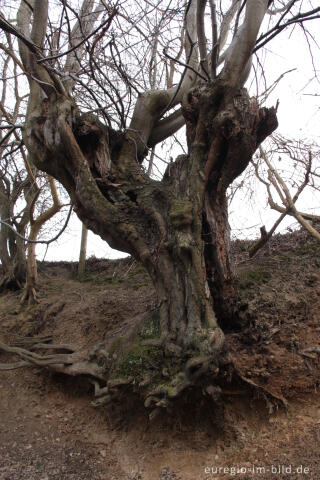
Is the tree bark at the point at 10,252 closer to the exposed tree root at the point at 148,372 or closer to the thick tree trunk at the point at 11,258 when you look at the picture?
the thick tree trunk at the point at 11,258

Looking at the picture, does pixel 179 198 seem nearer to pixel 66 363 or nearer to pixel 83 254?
pixel 66 363

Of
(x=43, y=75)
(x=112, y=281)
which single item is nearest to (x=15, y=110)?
(x=43, y=75)

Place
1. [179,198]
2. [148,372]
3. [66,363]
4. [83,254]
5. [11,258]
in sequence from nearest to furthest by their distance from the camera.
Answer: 1. [148,372]
2. [179,198]
3. [66,363]
4. [11,258]
5. [83,254]

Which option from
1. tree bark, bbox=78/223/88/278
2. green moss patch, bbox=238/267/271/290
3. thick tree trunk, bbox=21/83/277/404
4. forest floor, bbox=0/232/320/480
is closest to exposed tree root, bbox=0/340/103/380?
forest floor, bbox=0/232/320/480

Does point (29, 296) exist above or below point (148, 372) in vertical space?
above

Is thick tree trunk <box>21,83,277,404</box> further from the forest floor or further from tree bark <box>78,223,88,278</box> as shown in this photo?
tree bark <box>78,223,88,278</box>

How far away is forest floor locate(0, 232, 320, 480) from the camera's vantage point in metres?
2.54

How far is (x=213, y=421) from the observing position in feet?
8.91

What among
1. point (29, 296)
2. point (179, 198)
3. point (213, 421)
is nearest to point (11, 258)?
point (29, 296)

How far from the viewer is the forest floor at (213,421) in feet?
8.32

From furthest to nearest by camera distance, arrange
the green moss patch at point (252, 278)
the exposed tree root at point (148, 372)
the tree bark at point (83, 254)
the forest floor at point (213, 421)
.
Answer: the tree bark at point (83, 254), the green moss patch at point (252, 278), the forest floor at point (213, 421), the exposed tree root at point (148, 372)

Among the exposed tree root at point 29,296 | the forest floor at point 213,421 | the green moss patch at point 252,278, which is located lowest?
the forest floor at point 213,421

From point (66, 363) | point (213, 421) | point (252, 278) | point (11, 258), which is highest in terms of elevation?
point (11, 258)

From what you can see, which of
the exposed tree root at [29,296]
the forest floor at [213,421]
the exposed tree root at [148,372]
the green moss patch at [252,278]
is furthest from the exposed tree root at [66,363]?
the green moss patch at [252,278]
